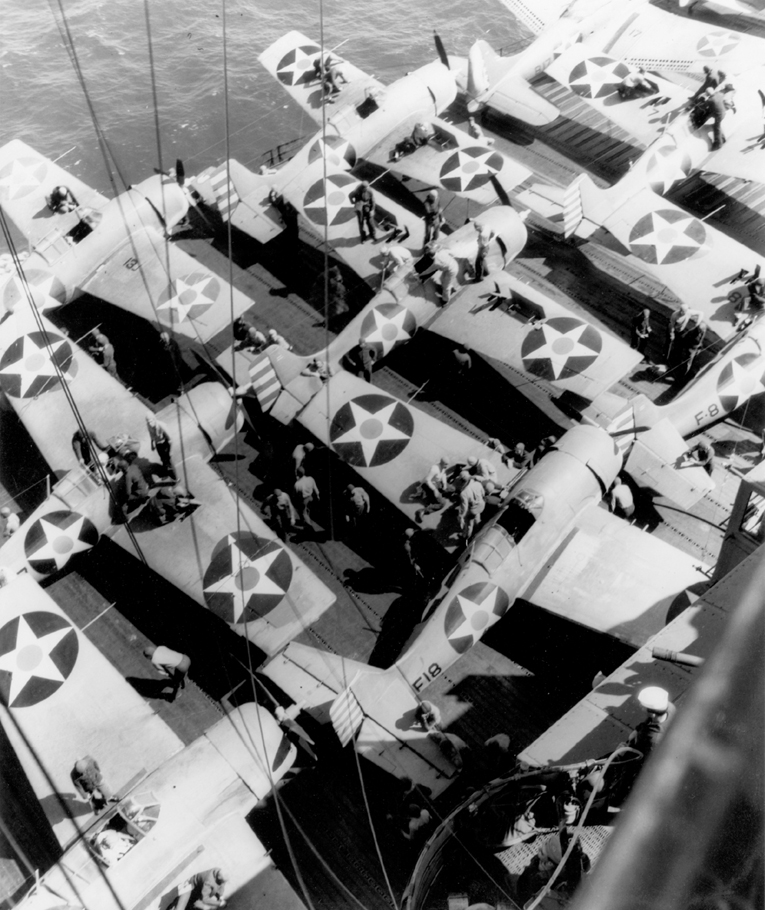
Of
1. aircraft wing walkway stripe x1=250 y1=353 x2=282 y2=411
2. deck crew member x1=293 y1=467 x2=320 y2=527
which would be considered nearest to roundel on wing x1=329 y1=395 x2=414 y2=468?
deck crew member x1=293 y1=467 x2=320 y2=527

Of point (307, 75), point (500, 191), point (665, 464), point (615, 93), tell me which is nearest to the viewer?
point (665, 464)

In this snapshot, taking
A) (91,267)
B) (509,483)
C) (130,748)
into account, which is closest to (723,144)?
(509,483)

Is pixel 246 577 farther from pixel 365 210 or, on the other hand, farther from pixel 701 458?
pixel 365 210

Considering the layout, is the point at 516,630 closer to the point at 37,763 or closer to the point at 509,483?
the point at 509,483

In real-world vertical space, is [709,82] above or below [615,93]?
below

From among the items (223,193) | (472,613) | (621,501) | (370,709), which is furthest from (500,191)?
(370,709)

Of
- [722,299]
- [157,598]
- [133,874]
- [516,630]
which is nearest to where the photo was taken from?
[133,874]

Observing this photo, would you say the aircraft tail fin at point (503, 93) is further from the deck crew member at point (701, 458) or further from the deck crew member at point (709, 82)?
the deck crew member at point (701, 458)
